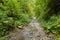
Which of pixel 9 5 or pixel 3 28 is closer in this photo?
pixel 3 28

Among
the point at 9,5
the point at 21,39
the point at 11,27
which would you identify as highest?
the point at 9,5

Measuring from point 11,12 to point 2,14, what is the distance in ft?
8.44

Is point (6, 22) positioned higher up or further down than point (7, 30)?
higher up

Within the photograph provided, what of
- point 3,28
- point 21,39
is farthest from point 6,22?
point 21,39

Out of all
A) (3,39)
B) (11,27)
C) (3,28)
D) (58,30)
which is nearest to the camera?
(3,39)

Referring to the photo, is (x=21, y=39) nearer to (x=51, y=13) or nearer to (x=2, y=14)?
(x=2, y=14)

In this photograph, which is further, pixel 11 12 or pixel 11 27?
pixel 11 12

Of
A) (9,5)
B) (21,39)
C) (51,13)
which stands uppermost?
(9,5)

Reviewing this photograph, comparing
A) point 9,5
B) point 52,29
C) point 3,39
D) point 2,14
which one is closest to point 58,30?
point 52,29

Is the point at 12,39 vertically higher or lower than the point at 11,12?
lower

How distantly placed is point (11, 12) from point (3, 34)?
4.11m

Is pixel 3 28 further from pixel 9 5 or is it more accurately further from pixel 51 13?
pixel 51 13

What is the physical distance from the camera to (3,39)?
385 inches

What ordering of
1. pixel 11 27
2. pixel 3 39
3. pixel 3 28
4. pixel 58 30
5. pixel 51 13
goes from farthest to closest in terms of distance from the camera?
pixel 51 13
pixel 11 27
pixel 3 28
pixel 58 30
pixel 3 39
